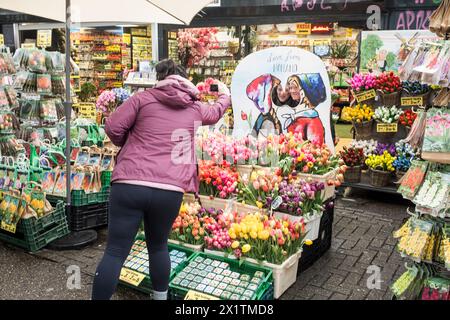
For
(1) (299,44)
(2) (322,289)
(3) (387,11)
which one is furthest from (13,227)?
(1) (299,44)

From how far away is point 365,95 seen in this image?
589cm

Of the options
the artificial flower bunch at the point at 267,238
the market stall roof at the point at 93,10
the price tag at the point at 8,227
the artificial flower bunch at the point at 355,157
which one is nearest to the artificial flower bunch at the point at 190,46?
the market stall roof at the point at 93,10

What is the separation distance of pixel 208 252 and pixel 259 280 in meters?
0.50

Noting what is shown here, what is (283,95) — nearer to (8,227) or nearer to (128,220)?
(128,220)

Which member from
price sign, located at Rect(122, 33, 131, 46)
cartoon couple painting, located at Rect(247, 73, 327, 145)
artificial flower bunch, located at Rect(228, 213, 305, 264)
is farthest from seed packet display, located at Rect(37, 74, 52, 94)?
price sign, located at Rect(122, 33, 131, 46)

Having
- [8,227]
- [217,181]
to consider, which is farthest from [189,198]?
[8,227]

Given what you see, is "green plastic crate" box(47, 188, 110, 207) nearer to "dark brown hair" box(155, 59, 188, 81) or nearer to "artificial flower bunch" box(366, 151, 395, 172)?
"dark brown hair" box(155, 59, 188, 81)

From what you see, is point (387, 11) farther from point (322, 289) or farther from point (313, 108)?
point (322, 289)

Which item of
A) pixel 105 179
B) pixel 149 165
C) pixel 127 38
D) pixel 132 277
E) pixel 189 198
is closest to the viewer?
pixel 149 165

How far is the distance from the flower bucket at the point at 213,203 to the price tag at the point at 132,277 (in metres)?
0.88

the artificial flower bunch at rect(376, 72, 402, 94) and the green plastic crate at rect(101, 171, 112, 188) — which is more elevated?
the artificial flower bunch at rect(376, 72, 402, 94)

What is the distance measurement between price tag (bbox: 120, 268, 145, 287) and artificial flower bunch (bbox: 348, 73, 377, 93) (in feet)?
12.6

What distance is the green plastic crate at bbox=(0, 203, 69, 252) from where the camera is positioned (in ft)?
13.6

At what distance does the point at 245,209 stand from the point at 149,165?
130 centimetres
